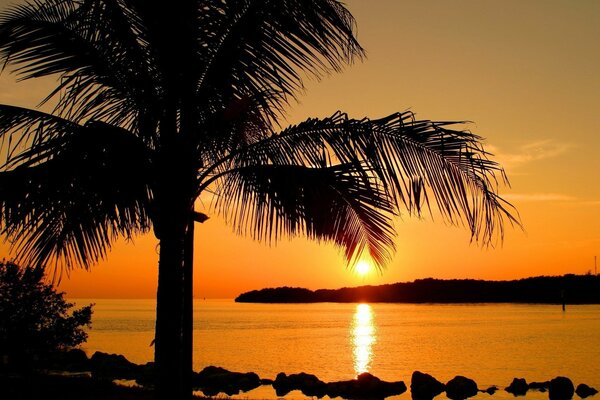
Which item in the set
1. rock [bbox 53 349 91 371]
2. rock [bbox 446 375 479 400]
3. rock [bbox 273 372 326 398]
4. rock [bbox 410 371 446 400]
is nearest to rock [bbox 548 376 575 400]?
rock [bbox 446 375 479 400]

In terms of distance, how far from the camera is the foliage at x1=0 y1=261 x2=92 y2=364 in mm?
24844

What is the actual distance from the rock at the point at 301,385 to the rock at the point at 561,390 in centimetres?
1173

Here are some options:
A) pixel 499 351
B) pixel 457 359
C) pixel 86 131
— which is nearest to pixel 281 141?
pixel 86 131

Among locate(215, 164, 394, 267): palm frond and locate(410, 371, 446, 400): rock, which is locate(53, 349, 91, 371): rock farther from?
locate(215, 164, 394, 267): palm frond

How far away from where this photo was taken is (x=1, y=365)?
88.5ft

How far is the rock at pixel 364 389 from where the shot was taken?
3042cm

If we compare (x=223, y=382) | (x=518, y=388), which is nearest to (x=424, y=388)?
(x=518, y=388)

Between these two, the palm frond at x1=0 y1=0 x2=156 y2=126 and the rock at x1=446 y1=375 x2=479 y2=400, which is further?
the rock at x1=446 y1=375 x2=479 y2=400

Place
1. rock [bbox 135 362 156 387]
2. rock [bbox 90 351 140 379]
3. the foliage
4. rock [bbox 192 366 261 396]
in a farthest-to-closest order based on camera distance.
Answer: rock [bbox 90 351 140 379] → rock [bbox 192 366 261 396] → rock [bbox 135 362 156 387] → the foliage

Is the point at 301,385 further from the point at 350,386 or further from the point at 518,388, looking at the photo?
Result: the point at 518,388

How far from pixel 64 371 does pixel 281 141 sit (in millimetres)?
32089

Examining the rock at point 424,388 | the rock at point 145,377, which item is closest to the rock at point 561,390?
the rock at point 424,388

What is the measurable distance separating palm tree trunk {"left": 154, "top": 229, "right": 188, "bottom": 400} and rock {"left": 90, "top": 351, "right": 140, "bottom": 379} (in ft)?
94.3

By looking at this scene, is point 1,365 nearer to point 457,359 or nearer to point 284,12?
point 284,12
